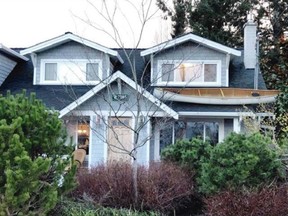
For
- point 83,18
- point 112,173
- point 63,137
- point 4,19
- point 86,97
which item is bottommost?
point 112,173

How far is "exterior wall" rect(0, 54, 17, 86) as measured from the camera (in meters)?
19.0

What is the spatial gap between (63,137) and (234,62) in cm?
1407

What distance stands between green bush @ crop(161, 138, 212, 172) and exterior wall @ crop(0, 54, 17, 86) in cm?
1060

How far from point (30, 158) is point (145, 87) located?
9.93 m

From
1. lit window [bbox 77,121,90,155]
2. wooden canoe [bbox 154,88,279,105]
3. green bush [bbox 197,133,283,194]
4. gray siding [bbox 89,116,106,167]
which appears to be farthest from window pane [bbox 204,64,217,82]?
green bush [bbox 197,133,283,194]

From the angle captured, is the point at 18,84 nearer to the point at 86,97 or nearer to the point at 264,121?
the point at 86,97

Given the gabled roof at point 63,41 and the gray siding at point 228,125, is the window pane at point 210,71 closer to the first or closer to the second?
the gray siding at point 228,125

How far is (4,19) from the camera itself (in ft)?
71.1

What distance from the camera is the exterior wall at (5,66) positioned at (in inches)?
747

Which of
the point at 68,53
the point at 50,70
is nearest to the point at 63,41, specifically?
the point at 68,53

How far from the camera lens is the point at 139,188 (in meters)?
8.75

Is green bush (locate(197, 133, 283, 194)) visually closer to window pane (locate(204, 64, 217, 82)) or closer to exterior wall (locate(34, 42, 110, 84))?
window pane (locate(204, 64, 217, 82))

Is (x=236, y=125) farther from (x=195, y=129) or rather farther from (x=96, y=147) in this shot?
(x=96, y=147)

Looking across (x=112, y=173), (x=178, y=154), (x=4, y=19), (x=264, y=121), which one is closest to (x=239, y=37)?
(x=264, y=121)
